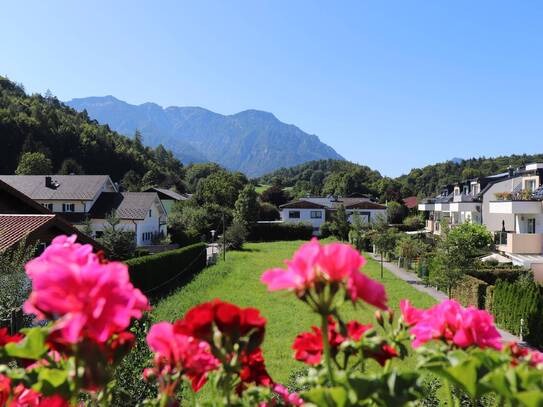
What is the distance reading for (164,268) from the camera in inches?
947

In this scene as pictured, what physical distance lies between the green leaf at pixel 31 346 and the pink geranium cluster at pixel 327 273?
648mm

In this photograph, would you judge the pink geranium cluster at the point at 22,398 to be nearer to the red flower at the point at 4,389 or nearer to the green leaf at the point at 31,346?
the red flower at the point at 4,389

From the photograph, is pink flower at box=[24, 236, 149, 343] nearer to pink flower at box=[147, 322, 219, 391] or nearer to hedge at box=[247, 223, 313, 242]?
pink flower at box=[147, 322, 219, 391]

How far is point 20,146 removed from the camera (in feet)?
262

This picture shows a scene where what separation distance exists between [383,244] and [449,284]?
1314 centimetres

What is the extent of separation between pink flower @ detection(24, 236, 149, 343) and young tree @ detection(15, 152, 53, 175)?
2977 inches

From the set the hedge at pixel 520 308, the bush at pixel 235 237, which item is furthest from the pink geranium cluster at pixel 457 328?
the bush at pixel 235 237

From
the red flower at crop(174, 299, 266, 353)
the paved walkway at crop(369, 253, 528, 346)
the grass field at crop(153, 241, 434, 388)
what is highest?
the red flower at crop(174, 299, 266, 353)

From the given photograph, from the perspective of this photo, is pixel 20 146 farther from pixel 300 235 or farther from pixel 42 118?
pixel 300 235

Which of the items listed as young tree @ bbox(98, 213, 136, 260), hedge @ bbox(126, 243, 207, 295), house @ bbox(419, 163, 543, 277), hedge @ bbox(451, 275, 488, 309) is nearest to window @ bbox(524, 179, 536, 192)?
house @ bbox(419, 163, 543, 277)

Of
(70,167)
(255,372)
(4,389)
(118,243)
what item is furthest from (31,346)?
(70,167)

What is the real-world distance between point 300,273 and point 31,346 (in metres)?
0.78

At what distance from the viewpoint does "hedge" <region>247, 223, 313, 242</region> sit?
179ft

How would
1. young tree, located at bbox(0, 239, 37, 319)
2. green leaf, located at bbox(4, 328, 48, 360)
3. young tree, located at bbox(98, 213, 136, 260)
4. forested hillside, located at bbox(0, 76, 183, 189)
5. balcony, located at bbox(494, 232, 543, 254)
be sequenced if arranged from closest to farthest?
green leaf, located at bbox(4, 328, 48, 360)
young tree, located at bbox(0, 239, 37, 319)
balcony, located at bbox(494, 232, 543, 254)
young tree, located at bbox(98, 213, 136, 260)
forested hillside, located at bbox(0, 76, 183, 189)
